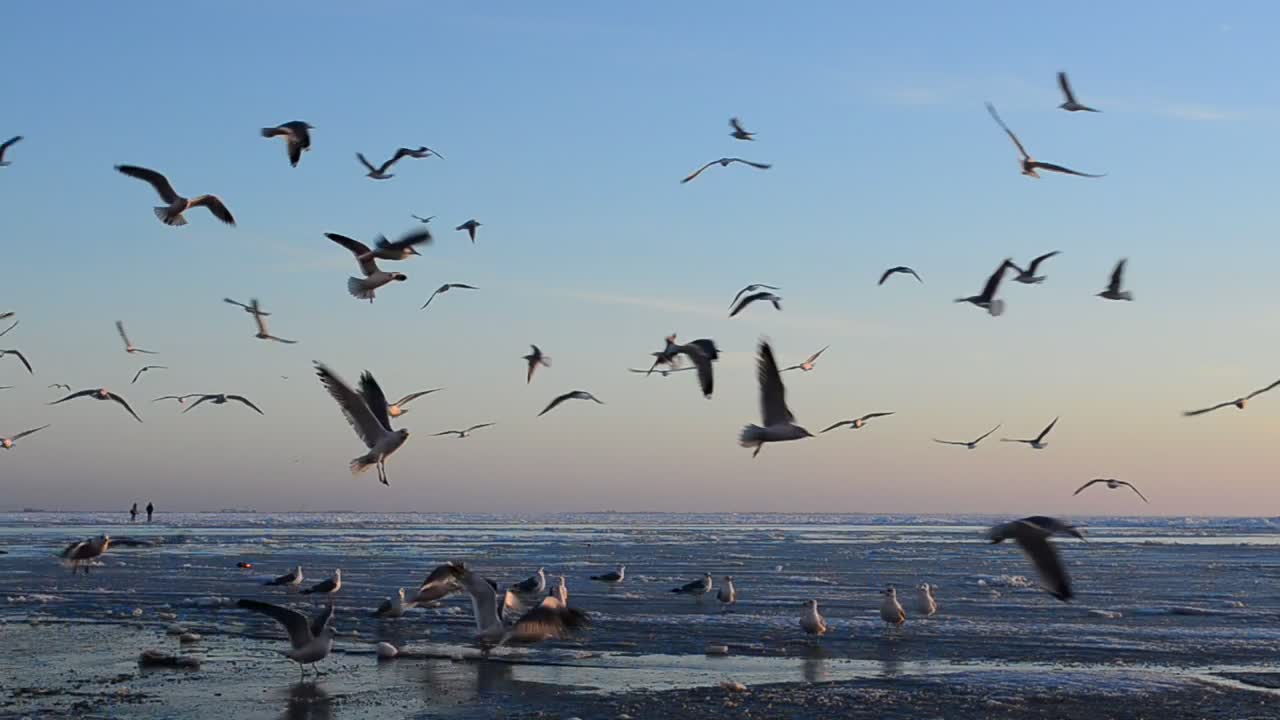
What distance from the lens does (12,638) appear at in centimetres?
1873

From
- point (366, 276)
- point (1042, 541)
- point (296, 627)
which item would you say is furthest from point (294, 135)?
point (1042, 541)

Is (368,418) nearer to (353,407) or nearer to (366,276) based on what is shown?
(353,407)

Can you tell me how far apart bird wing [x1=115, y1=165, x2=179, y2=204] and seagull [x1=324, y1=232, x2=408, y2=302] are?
2.46 metres

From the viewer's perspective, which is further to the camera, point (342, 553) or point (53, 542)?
point (53, 542)

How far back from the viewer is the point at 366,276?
1783cm

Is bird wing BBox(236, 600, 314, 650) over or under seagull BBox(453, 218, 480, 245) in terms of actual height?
under

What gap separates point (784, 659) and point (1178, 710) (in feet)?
17.4

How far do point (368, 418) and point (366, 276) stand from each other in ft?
9.77

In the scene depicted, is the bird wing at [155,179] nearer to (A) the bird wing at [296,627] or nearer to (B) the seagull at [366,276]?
(B) the seagull at [366,276]

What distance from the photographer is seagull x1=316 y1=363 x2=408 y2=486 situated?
15352 mm

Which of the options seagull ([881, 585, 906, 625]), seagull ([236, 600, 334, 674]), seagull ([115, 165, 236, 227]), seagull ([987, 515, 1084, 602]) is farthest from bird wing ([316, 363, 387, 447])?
seagull ([881, 585, 906, 625])

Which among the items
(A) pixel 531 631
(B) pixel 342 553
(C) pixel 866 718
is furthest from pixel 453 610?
(B) pixel 342 553

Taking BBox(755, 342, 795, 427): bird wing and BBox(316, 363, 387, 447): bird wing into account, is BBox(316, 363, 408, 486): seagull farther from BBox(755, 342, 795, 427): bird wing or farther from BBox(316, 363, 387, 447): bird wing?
BBox(755, 342, 795, 427): bird wing

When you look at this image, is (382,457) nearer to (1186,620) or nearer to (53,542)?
(1186,620)
